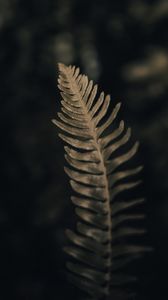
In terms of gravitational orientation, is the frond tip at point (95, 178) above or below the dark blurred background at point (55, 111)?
below

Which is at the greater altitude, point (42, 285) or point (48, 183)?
point (48, 183)

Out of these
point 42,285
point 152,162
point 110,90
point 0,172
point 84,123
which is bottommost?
point 42,285

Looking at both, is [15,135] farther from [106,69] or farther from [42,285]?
[42,285]

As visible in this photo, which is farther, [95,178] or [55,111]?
[55,111]

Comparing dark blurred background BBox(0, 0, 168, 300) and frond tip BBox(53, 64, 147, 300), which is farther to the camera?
dark blurred background BBox(0, 0, 168, 300)

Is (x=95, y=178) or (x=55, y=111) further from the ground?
(x=55, y=111)

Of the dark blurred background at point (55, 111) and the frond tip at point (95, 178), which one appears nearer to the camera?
the frond tip at point (95, 178)

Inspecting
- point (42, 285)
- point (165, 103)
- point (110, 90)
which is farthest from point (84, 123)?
point (110, 90)

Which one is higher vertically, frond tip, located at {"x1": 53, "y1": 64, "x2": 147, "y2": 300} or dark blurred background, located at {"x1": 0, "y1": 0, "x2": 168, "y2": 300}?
dark blurred background, located at {"x1": 0, "y1": 0, "x2": 168, "y2": 300}
